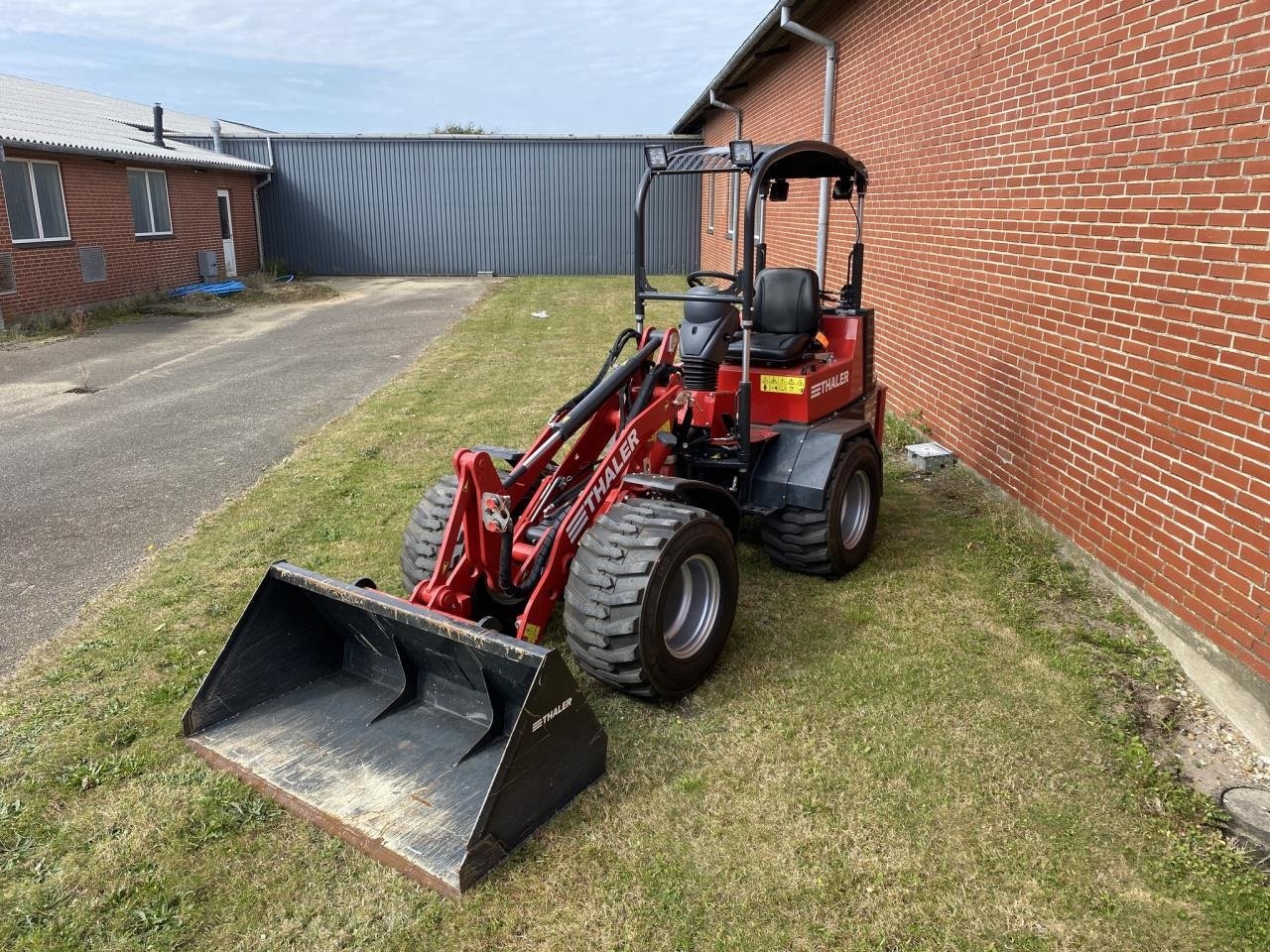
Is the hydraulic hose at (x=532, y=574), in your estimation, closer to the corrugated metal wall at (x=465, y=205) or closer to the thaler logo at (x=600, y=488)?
the thaler logo at (x=600, y=488)

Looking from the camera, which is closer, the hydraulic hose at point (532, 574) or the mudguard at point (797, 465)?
the hydraulic hose at point (532, 574)

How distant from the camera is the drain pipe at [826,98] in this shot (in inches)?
408

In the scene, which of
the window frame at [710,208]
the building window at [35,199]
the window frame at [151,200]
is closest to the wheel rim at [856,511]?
the building window at [35,199]

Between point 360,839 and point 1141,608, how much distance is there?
3.80m

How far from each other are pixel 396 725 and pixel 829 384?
10.6 feet

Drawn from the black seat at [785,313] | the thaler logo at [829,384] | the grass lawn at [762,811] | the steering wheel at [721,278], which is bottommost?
the grass lawn at [762,811]

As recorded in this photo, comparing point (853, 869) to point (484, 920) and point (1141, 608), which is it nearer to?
point (484, 920)

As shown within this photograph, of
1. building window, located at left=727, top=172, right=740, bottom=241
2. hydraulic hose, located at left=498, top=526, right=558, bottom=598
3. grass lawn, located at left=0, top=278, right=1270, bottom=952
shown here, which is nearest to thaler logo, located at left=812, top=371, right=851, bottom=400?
grass lawn, located at left=0, top=278, right=1270, bottom=952

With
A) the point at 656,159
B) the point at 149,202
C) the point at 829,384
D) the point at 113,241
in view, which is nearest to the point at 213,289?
the point at 149,202

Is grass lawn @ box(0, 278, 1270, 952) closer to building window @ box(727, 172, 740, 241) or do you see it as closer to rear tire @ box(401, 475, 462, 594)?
rear tire @ box(401, 475, 462, 594)

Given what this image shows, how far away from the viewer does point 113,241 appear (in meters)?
17.1

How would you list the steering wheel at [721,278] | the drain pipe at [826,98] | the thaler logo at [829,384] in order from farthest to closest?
the drain pipe at [826,98], the thaler logo at [829,384], the steering wheel at [721,278]

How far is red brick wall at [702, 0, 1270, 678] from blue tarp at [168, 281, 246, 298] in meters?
15.6

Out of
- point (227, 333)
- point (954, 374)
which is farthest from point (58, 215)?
point (954, 374)
